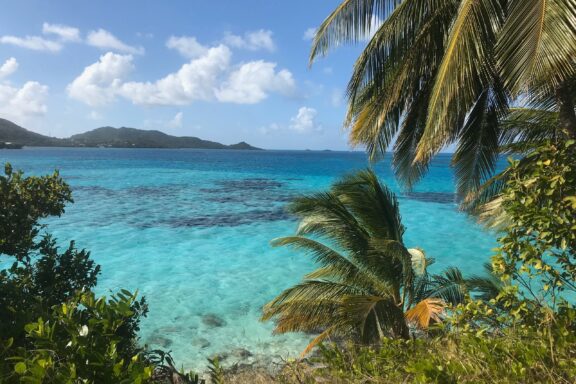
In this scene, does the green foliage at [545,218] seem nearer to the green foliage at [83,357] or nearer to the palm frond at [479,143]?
the palm frond at [479,143]

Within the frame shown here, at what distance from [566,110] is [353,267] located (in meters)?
3.96

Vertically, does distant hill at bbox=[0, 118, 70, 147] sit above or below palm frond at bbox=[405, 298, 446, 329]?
above

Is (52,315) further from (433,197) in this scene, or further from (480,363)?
(433,197)

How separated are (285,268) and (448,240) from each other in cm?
911

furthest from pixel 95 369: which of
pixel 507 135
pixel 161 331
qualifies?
pixel 161 331

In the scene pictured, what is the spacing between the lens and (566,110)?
15.3ft

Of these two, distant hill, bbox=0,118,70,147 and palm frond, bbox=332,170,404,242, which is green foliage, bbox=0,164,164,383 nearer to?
palm frond, bbox=332,170,404,242

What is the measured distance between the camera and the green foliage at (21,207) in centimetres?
436

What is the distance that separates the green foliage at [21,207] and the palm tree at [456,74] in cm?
482

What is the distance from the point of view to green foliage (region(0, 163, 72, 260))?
436 cm

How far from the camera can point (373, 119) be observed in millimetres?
6738

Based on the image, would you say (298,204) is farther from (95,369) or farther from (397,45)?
(95,369)

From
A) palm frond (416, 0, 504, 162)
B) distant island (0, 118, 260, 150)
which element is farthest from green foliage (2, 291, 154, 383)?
distant island (0, 118, 260, 150)

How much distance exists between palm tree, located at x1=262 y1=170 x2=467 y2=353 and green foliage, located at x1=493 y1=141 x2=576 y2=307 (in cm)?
268
